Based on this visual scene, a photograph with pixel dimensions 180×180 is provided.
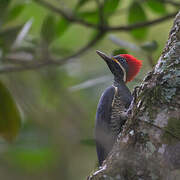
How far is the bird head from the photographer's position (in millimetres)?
4471

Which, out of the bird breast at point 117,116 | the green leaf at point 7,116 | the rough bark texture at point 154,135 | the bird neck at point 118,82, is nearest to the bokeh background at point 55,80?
the green leaf at point 7,116

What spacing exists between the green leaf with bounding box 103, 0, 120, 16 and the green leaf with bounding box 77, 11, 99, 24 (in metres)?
0.21

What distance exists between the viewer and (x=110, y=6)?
438 centimetres

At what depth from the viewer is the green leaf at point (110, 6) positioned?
14.2 ft

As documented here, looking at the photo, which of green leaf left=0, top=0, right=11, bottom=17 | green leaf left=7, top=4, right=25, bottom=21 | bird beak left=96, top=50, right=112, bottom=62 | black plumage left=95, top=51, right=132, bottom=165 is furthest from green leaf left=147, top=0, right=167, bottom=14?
green leaf left=0, top=0, right=11, bottom=17

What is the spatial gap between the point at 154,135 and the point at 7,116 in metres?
2.15

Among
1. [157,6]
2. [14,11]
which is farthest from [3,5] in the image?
[157,6]

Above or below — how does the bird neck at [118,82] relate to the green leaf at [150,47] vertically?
below

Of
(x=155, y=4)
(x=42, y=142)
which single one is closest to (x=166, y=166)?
Answer: (x=155, y=4)

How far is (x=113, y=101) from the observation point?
3973mm

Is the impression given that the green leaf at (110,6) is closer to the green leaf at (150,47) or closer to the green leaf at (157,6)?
the green leaf at (157,6)

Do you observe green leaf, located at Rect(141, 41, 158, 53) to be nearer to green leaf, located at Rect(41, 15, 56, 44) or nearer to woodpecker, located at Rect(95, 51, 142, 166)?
woodpecker, located at Rect(95, 51, 142, 166)

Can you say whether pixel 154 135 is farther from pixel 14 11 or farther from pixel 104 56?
pixel 14 11

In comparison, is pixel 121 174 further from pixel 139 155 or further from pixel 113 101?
pixel 113 101
